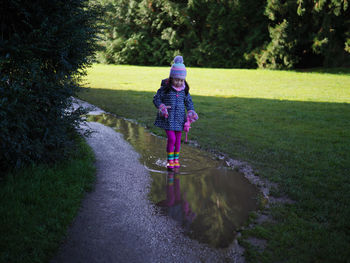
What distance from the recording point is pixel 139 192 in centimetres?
425

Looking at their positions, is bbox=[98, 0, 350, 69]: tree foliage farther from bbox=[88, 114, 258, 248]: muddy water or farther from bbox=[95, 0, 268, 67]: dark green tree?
bbox=[88, 114, 258, 248]: muddy water

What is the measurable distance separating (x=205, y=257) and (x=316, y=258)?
104 centimetres

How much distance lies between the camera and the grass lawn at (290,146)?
3.11 m

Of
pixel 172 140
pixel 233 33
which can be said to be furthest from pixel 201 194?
pixel 233 33

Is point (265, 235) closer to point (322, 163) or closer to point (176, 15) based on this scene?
point (322, 163)

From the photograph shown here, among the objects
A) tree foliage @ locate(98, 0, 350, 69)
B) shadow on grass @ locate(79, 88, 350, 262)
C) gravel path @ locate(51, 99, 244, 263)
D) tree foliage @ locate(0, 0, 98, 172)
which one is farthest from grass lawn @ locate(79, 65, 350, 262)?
tree foliage @ locate(98, 0, 350, 69)

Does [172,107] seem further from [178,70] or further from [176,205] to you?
[176,205]

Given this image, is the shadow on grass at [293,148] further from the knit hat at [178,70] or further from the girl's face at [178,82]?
the knit hat at [178,70]

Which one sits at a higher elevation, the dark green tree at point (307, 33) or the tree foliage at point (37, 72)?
the dark green tree at point (307, 33)

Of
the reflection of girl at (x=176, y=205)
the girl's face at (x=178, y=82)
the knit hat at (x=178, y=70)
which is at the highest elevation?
the knit hat at (x=178, y=70)

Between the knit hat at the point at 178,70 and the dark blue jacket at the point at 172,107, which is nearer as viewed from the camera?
the knit hat at the point at 178,70

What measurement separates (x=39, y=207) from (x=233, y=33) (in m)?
34.7

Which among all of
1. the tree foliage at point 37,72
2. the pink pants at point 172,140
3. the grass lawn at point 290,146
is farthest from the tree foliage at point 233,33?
the pink pants at point 172,140

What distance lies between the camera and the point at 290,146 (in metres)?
6.28
